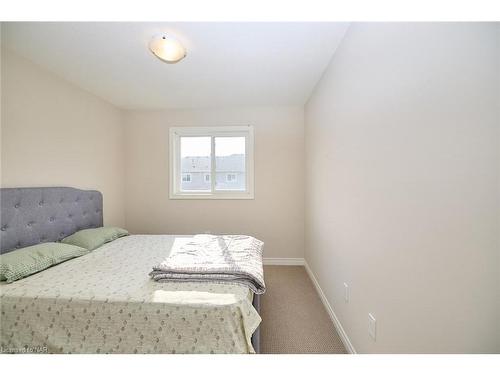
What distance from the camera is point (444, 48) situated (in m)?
0.73

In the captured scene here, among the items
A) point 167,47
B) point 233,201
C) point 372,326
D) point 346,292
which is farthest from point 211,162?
point 372,326

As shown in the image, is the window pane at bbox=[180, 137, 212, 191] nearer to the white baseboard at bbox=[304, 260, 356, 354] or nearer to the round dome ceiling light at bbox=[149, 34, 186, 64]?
the round dome ceiling light at bbox=[149, 34, 186, 64]

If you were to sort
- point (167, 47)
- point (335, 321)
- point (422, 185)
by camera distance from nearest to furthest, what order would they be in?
point (422, 185) < point (167, 47) < point (335, 321)

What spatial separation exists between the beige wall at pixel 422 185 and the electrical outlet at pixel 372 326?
0.14 ft

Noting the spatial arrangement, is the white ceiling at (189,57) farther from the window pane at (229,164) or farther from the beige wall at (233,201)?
the window pane at (229,164)

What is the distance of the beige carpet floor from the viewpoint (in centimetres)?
156

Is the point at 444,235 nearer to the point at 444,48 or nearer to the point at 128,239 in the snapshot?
the point at 444,48

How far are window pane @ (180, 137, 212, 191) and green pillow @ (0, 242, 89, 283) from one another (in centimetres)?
174

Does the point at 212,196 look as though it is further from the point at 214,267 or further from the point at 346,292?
the point at 346,292

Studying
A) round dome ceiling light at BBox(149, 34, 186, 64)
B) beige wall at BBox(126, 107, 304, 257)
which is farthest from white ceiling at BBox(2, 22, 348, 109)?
beige wall at BBox(126, 107, 304, 257)

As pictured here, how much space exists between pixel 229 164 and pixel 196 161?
54 centimetres

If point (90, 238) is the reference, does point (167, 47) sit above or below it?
above

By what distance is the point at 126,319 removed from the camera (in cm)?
109
